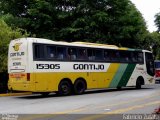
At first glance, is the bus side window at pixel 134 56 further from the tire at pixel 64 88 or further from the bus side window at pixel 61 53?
the bus side window at pixel 61 53

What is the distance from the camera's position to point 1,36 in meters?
24.9

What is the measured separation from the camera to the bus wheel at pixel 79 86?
23.3m

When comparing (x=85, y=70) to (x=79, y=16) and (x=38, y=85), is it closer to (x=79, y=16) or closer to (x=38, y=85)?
(x=38, y=85)

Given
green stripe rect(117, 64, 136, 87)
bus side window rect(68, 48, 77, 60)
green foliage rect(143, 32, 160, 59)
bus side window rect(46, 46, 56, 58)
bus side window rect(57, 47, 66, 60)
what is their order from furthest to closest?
green foliage rect(143, 32, 160, 59)
green stripe rect(117, 64, 136, 87)
bus side window rect(68, 48, 77, 60)
bus side window rect(57, 47, 66, 60)
bus side window rect(46, 46, 56, 58)

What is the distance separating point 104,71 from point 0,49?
21.2 ft

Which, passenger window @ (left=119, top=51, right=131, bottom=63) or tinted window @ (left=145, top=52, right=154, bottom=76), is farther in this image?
tinted window @ (left=145, top=52, right=154, bottom=76)

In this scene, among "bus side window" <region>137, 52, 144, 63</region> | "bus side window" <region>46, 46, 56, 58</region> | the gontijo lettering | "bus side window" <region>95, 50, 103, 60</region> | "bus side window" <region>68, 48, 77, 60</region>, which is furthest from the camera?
"bus side window" <region>137, 52, 144, 63</region>

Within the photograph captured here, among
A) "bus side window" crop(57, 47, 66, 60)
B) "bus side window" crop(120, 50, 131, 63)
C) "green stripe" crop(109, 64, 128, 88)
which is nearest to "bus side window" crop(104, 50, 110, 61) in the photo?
"green stripe" crop(109, 64, 128, 88)

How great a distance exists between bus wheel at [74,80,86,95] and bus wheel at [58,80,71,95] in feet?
1.41

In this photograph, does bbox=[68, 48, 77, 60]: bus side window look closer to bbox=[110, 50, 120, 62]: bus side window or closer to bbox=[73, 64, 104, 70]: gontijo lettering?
bbox=[73, 64, 104, 70]: gontijo lettering

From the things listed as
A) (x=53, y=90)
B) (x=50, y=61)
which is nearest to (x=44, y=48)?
(x=50, y=61)

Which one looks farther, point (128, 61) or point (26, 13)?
point (26, 13)

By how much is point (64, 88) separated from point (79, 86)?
1.34 metres

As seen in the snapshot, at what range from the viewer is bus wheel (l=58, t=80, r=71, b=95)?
22428mm
